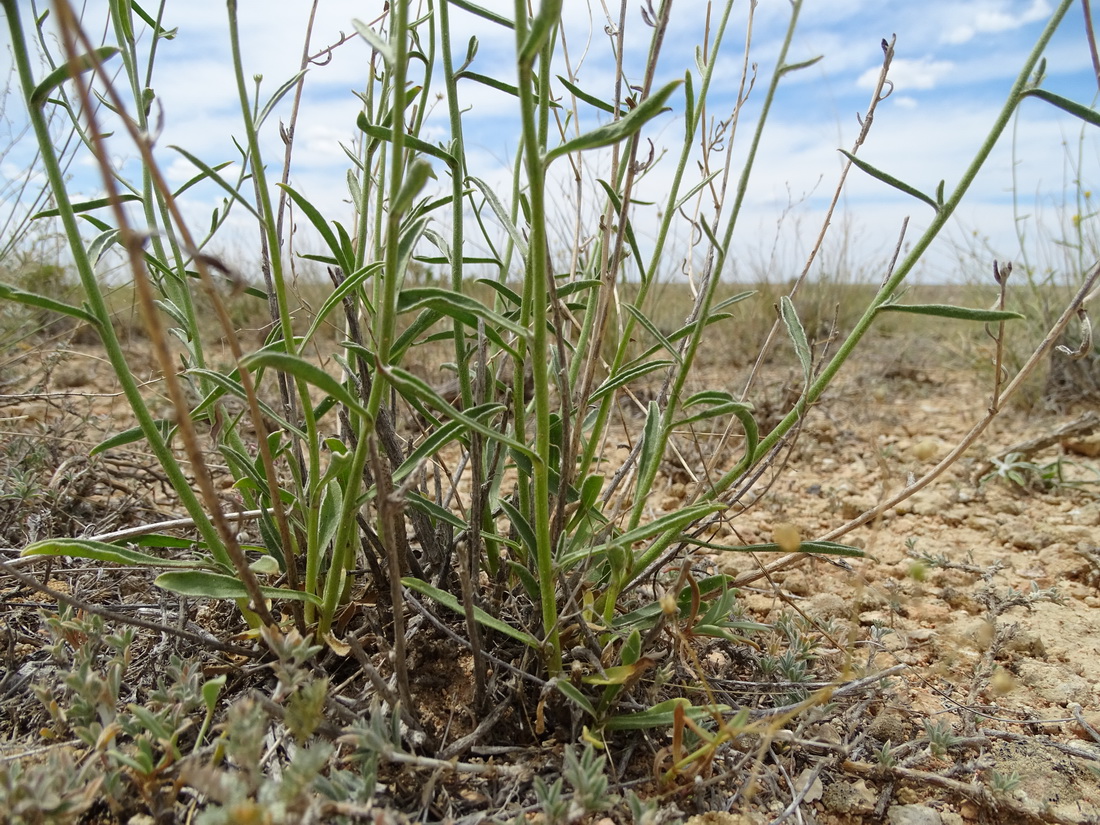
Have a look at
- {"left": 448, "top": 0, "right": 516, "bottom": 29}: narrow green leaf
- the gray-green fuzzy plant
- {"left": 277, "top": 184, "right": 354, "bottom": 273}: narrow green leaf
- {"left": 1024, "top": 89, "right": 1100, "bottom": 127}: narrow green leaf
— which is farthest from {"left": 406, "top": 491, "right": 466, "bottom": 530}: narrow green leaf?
{"left": 1024, "top": 89, "right": 1100, "bottom": 127}: narrow green leaf

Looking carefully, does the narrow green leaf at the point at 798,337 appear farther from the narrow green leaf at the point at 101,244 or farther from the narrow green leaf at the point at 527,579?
the narrow green leaf at the point at 101,244

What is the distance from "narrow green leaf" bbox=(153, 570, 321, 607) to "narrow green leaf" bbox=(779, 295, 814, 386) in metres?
0.78

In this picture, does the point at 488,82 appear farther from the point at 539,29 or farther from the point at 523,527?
the point at 523,527

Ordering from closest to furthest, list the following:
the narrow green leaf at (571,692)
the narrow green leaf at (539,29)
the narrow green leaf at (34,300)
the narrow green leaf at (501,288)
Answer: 1. the narrow green leaf at (539,29)
2. the narrow green leaf at (34,300)
3. the narrow green leaf at (571,692)
4. the narrow green leaf at (501,288)

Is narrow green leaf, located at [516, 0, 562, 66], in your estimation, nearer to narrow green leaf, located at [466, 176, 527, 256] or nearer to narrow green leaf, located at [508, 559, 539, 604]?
narrow green leaf, located at [466, 176, 527, 256]

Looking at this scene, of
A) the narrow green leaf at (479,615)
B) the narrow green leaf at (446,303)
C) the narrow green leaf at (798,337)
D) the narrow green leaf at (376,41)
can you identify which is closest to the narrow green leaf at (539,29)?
the narrow green leaf at (376,41)

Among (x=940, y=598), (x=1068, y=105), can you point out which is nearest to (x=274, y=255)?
(x=1068, y=105)

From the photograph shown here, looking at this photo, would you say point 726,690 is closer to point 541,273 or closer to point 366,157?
point 541,273

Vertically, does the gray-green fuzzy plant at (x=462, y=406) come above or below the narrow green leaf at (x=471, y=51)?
below

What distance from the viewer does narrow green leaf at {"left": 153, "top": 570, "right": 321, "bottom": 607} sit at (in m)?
0.91

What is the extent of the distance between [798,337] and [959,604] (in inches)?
39.1

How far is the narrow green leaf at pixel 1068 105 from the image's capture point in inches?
32.0

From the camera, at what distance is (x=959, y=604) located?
63.6 inches

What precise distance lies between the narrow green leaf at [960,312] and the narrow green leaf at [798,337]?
0.11 metres
